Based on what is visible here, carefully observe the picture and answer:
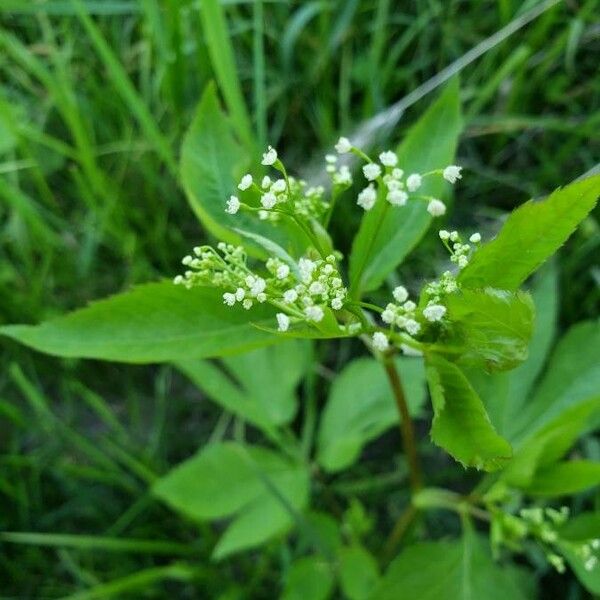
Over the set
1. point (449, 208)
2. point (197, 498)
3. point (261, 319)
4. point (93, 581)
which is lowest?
point (93, 581)

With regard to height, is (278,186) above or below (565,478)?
above

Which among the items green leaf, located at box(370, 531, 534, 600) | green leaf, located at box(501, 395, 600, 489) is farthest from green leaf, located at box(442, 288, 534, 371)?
green leaf, located at box(370, 531, 534, 600)

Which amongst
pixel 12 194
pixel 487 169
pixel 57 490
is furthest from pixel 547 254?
pixel 57 490

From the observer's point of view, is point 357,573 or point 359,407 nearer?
point 357,573

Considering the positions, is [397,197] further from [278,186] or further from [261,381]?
[261,381]

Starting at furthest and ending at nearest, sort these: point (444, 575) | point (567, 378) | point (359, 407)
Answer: point (359, 407), point (567, 378), point (444, 575)

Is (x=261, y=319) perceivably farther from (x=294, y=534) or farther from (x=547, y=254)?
(x=294, y=534)

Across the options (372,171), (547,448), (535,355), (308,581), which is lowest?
(308,581)

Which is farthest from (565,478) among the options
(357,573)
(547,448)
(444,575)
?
(357,573)

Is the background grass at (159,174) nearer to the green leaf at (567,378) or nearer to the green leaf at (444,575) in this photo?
the green leaf at (567,378)
